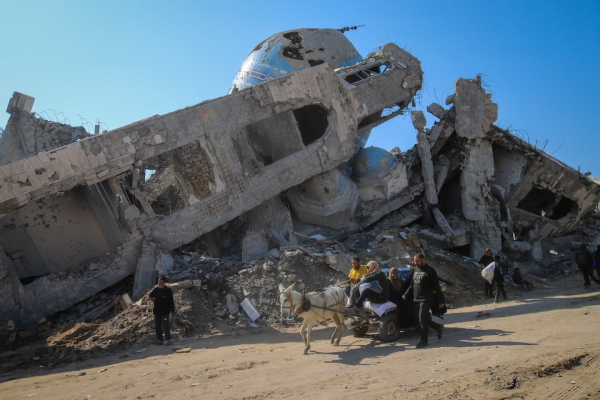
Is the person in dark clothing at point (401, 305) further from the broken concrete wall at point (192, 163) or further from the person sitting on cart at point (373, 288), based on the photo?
the broken concrete wall at point (192, 163)

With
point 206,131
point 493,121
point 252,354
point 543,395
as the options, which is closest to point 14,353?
point 252,354

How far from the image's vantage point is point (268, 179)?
12.7 meters

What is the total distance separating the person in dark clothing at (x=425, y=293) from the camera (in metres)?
6.63

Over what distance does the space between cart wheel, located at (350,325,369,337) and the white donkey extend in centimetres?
50

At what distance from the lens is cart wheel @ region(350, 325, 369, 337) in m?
7.79

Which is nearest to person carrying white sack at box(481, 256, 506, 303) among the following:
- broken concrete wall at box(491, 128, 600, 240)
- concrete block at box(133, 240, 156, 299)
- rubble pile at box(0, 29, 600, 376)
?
rubble pile at box(0, 29, 600, 376)

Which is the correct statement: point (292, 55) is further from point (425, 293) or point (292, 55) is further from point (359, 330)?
point (425, 293)

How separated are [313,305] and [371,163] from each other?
28.3ft

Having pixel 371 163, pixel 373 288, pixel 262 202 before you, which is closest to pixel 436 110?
pixel 371 163

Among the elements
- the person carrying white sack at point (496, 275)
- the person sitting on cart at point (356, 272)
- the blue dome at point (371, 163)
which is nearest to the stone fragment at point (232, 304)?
the person sitting on cart at point (356, 272)

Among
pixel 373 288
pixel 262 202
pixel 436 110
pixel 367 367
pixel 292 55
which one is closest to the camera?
pixel 367 367

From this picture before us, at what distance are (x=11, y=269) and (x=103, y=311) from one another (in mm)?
1943

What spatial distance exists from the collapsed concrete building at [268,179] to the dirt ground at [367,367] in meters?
A: 3.64

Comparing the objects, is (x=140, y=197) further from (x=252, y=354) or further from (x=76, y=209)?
(x=252, y=354)
